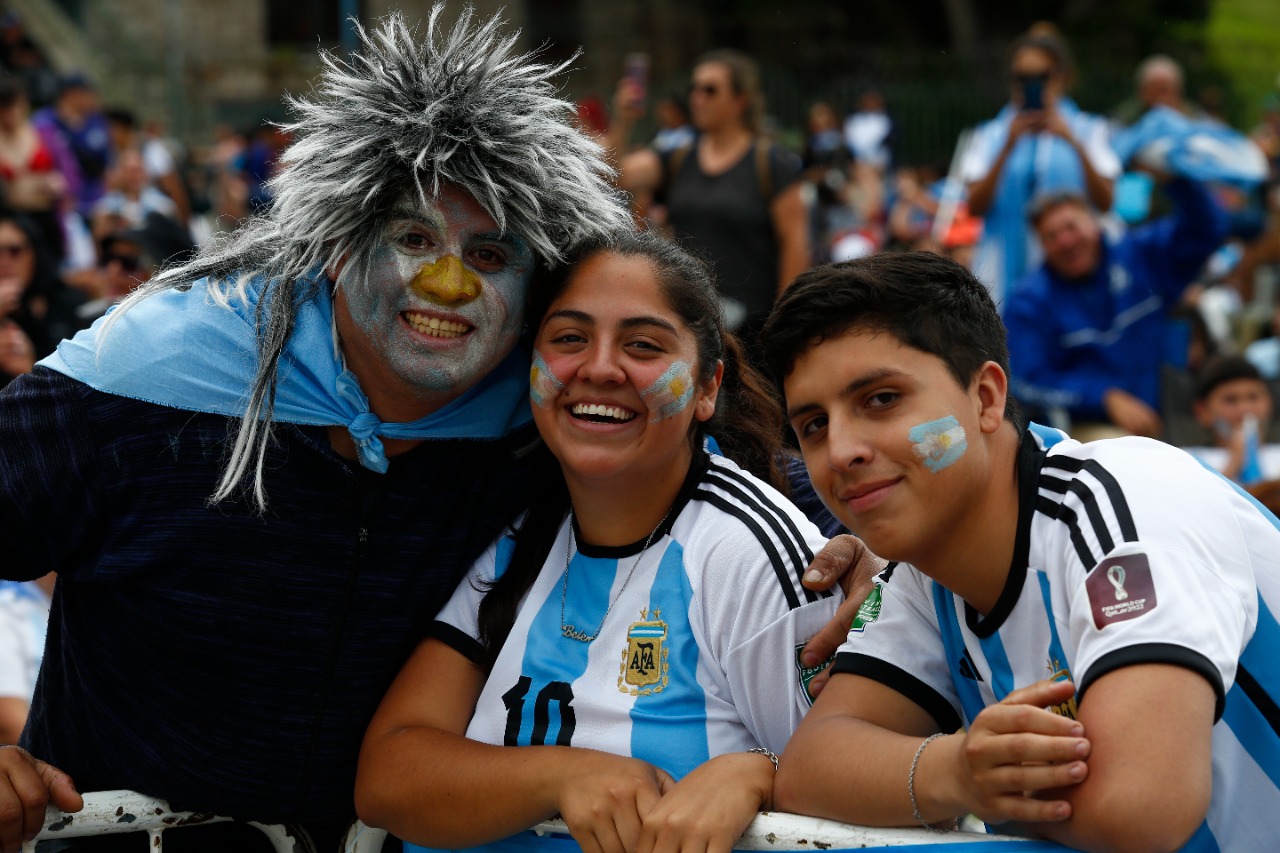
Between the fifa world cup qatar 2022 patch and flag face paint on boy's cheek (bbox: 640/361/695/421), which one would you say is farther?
flag face paint on boy's cheek (bbox: 640/361/695/421)

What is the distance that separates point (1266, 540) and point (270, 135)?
51.2 ft

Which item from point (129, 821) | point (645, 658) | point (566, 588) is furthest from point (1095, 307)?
point (129, 821)

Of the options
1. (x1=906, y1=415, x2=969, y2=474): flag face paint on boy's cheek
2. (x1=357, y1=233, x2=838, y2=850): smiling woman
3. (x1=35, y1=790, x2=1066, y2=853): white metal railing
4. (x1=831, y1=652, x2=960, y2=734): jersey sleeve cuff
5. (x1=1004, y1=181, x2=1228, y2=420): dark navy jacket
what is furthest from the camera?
(x1=1004, y1=181, x2=1228, y2=420): dark navy jacket

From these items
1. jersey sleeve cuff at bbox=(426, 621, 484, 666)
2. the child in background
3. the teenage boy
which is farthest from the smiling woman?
the child in background

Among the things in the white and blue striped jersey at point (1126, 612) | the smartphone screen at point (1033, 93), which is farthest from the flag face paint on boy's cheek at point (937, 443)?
the smartphone screen at point (1033, 93)

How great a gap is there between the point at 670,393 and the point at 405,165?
2.26 ft

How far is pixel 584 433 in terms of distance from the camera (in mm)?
2680

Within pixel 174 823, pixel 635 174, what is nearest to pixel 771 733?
pixel 174 823

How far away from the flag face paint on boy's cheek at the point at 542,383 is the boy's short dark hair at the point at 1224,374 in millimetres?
4329

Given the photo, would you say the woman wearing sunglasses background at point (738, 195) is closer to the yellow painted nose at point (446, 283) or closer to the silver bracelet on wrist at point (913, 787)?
the yellow painted nose at point (446, 283)

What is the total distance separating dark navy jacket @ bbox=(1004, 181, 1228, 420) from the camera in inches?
253

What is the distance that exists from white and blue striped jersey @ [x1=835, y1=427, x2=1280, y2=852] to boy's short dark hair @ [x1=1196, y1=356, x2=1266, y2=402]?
4.19m

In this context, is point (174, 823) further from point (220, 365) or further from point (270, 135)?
point (270, 135)

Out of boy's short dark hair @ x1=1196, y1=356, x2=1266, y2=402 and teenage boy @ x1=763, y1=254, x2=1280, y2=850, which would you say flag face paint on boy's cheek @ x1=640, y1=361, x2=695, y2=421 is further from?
boy's short dark hair @ x1=1196, y1=356, x2=1266, y2=402
